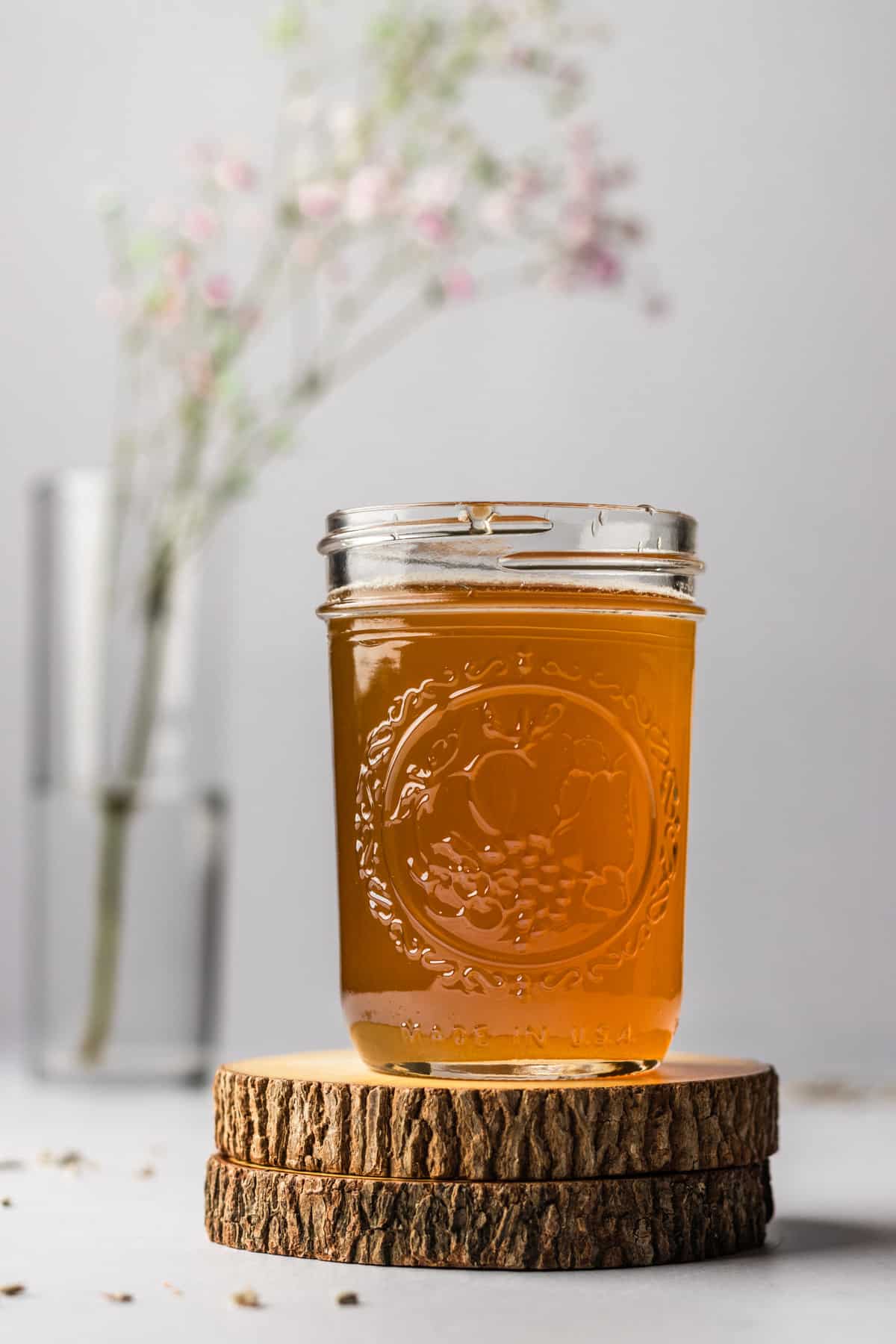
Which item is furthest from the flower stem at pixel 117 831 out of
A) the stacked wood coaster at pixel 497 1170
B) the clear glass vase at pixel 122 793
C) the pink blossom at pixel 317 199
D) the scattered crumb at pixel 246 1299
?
the scattered crumb at pixel 246 1299

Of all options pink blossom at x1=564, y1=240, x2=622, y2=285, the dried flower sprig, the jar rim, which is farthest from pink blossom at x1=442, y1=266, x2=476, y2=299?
the jar rim

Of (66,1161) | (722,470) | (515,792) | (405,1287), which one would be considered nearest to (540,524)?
(515,792)

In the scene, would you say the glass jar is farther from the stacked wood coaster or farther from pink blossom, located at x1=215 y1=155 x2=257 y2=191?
pink blossom, located at x1=215 y1=155 x2=257 y2=191

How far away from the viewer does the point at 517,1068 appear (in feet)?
3.21

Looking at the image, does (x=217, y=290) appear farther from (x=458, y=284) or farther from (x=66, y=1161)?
(x=66, y=1161)

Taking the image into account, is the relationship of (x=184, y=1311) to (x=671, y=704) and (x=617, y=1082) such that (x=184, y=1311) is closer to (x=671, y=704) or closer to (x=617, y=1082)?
(x=617, y=1082)

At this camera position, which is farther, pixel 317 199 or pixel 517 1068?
pixel 317 199

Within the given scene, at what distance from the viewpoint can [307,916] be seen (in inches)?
96.0

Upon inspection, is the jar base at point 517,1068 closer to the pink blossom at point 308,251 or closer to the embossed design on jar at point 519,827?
the embossed design on jar at point 519,827

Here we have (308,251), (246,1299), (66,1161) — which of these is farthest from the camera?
(308,251)

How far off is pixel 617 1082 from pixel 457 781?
0.18 metres

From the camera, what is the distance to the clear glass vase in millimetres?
1910

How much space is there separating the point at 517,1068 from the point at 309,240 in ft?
4.29

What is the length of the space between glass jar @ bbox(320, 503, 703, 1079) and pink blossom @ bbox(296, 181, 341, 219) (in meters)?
0.98
